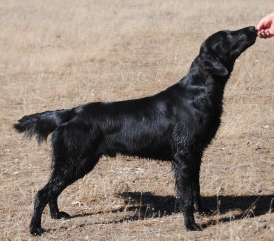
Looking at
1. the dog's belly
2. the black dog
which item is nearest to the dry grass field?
the black dog

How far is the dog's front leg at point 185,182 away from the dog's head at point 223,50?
2.76 ft

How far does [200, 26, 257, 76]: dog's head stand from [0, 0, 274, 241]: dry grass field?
4.29ft

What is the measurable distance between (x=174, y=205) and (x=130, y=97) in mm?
4671

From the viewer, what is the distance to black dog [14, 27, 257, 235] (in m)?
4.95

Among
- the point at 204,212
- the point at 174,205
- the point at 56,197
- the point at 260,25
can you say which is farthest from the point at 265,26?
the point at 56,197

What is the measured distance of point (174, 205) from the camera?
5.72 m

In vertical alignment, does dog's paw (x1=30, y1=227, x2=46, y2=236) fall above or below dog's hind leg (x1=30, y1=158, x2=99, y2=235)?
below

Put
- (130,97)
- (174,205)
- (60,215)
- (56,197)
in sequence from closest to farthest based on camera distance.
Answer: (56,197)
(60,215)
(174,205)
(130,97)

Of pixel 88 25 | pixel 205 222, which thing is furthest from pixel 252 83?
pixel 88 25

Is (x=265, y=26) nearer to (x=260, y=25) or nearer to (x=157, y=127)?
(x=260, y=25)

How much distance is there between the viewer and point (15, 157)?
7289mm

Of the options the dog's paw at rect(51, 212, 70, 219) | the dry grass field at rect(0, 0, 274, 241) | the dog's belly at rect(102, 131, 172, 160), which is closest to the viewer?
the dog's belly at rect(102, 131, 172, 160)

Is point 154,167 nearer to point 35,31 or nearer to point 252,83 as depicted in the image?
point 252,83

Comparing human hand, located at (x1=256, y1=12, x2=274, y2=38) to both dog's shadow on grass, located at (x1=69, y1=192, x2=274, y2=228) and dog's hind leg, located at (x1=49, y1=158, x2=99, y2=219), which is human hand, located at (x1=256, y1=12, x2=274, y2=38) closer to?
dog's shadow on grass, located at (x1=69, y1=192, x2=274, y2=228)
